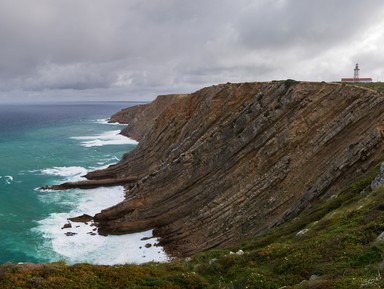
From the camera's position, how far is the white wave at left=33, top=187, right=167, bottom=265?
3338 cm

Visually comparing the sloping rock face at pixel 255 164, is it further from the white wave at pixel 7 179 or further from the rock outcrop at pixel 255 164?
the white wave at pixel 7 179

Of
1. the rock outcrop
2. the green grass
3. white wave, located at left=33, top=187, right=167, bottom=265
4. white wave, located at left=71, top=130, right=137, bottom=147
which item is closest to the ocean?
white wave, located at left=33, top=187, right=167, bottom=265

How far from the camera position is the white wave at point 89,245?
33.4 meters

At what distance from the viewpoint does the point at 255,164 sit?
36688mm

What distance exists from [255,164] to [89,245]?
2049 cm

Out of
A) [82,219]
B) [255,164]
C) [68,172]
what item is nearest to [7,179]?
[68,172]

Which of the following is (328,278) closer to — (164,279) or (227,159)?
(164,279)

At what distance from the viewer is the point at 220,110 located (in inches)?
1976

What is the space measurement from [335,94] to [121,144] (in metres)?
72.0

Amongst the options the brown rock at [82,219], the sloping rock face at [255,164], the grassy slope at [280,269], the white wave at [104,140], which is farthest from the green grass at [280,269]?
the white wave at [104,140]

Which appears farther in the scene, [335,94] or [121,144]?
[121,144]

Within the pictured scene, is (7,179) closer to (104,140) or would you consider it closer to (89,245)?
(89,245)

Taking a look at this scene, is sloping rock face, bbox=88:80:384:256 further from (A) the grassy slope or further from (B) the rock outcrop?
(A) the grassy slope

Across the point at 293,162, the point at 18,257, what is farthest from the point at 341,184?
the point at 18,257
